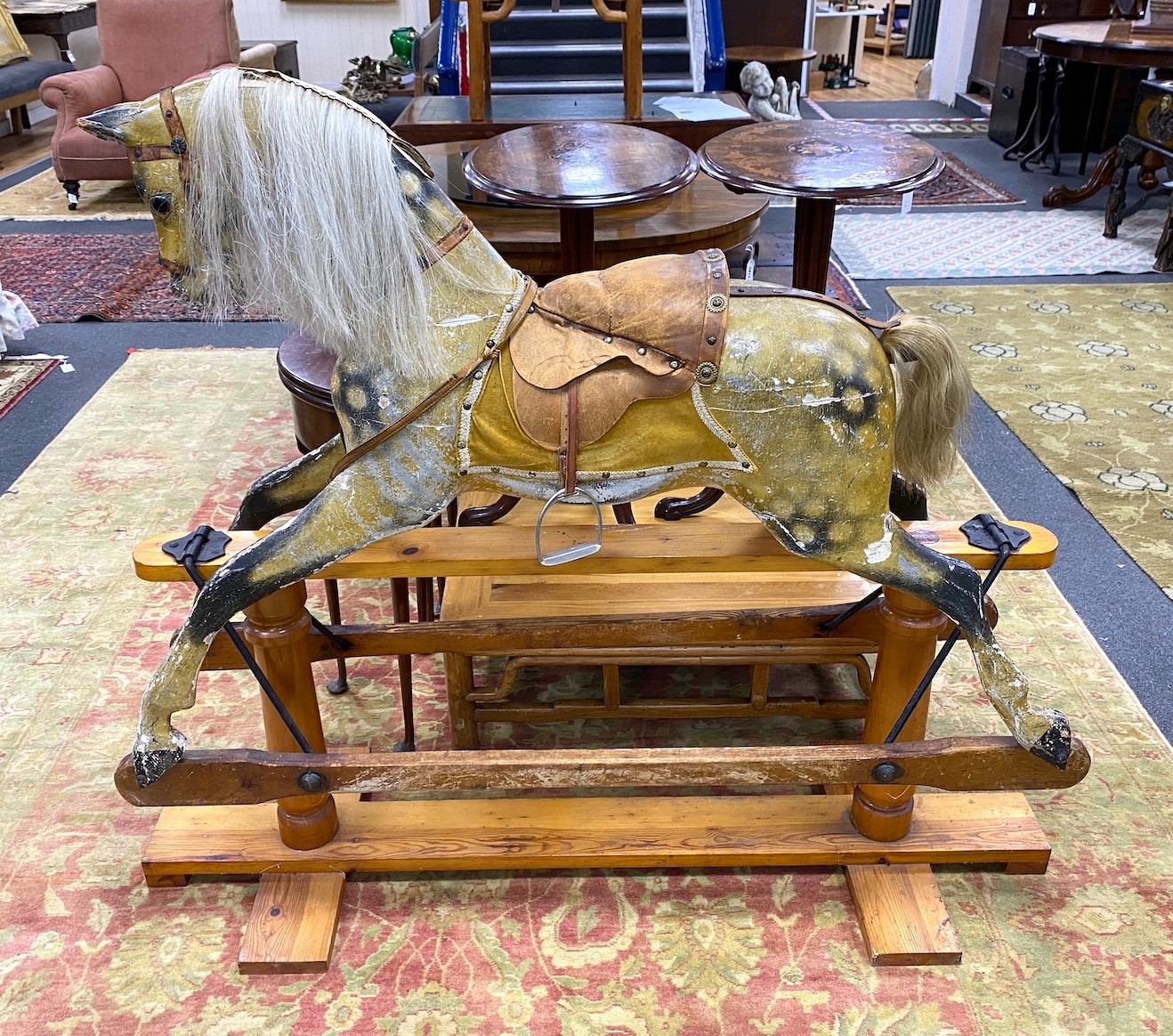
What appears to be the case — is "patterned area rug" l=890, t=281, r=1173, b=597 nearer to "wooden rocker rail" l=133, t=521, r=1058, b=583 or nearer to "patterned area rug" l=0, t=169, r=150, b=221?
"wooden rocker rail" l=133, t=521, r=1058, b=583

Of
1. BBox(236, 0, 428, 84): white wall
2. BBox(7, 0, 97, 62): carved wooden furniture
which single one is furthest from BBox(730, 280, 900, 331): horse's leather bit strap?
BBox(236, 0, 428, 84): white wall

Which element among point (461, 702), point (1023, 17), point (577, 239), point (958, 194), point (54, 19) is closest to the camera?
point (461, 702)

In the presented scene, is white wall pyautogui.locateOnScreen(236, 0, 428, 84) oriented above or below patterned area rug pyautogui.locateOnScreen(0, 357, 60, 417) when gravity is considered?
above

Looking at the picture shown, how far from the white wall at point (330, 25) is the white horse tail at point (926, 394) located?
8234 millimetres

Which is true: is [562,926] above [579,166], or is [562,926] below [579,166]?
below

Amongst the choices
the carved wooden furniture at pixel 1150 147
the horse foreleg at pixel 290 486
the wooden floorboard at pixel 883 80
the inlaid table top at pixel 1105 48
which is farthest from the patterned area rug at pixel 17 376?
the wooden floorboard at pixel 883 80

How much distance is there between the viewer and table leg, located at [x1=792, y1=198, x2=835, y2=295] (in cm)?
287

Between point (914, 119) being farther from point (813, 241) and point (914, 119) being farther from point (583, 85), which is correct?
point (813, 241)

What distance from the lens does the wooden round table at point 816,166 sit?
7.74 ft

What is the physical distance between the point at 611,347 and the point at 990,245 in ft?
14.6

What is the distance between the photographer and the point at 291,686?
182 cm

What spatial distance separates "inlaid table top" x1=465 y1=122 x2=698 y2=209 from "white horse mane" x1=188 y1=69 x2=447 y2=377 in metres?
0.94

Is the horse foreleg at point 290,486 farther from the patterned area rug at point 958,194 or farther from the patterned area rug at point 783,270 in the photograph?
the patterned area rug at point 958,194

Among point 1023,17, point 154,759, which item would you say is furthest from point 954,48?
point 154,759
